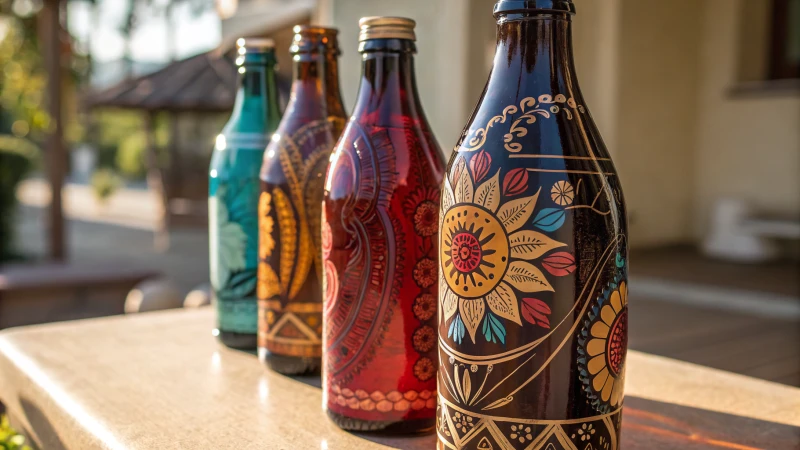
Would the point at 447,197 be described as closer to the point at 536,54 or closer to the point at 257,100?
the point at 536,54

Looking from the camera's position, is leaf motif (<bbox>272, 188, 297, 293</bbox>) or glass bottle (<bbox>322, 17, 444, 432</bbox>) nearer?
glass bottle (<bbox>322, 17, 444, 432</bbox>)

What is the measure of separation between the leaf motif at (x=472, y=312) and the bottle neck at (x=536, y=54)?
21cm

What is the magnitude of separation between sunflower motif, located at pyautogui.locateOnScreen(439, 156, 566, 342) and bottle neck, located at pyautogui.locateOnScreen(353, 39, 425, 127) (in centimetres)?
19

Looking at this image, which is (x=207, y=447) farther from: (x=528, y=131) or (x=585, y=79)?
(x=585, y=79)

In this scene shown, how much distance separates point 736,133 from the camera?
5.75m

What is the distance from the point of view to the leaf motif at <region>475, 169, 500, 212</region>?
682 millimetres

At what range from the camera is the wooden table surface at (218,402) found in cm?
90

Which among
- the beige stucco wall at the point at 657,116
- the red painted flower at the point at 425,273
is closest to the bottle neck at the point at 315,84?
the red painted flower at the point at 425,273

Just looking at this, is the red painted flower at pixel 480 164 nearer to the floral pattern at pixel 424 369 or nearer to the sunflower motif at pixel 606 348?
the sunflower motif at pixel 606 348

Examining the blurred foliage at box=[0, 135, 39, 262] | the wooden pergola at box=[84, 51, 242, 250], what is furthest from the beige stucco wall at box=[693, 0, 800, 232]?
the blurred foliage at box=[0, 135, 39, 262]

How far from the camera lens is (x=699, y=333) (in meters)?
2.02

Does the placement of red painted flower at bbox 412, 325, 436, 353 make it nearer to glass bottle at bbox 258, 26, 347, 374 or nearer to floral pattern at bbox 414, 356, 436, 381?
floral pattern at bbox 414, 356, 436, 381

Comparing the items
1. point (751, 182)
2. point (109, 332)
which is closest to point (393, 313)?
point (109, 332)

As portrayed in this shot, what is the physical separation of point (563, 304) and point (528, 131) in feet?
0.55
